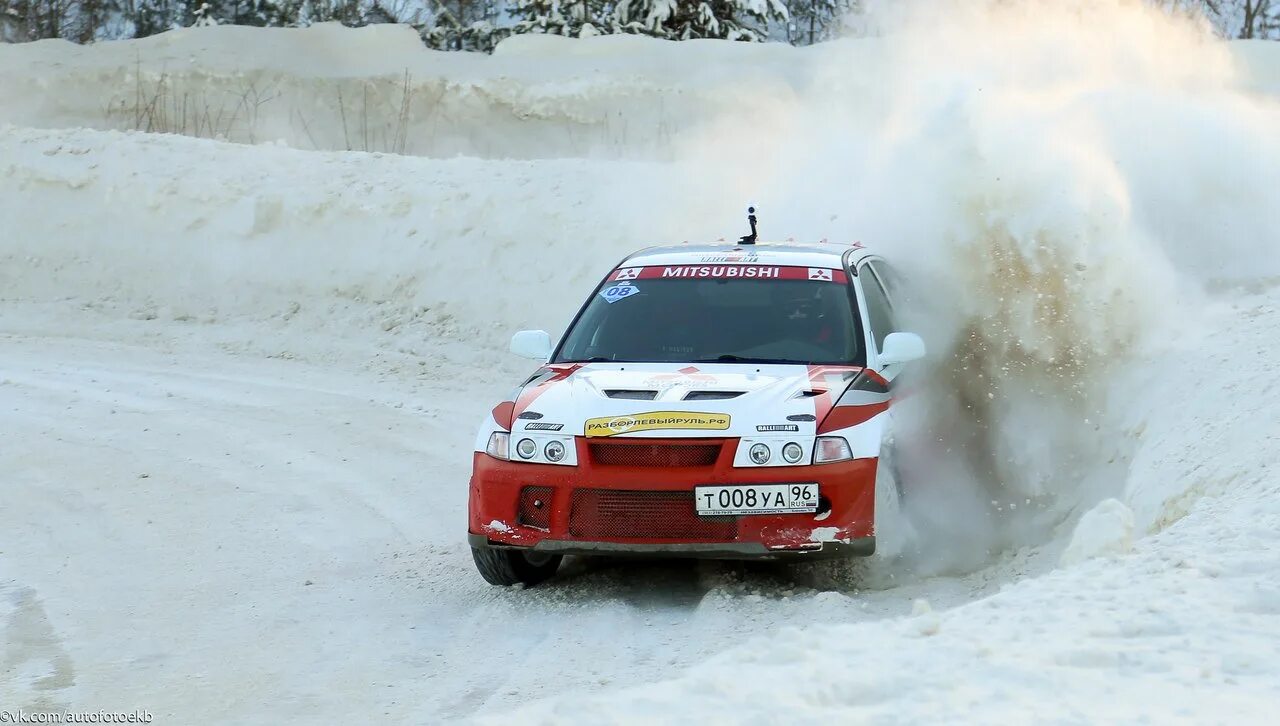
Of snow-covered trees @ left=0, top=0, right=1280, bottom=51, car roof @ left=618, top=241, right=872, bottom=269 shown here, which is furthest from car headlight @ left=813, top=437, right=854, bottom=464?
snow-covered trees @ left=0, top=0, right=1280, bottom=51

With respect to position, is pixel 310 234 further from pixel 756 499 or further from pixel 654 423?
pixel 756 499

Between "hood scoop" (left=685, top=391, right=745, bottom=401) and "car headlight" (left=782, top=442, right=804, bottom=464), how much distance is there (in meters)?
0.36

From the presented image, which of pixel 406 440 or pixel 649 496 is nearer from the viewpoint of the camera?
pixel 649 496

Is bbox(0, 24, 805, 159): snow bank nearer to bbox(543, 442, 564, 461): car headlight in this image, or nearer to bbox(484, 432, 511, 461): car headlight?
bbox(484, 432, 511, 461): car headlight

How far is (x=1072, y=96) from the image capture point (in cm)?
1273

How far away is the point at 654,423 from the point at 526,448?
1.83 feet

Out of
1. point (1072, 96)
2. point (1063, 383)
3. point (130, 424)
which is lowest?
point (130, 424)

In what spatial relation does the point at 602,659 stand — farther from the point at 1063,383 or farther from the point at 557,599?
the point at 1063,383

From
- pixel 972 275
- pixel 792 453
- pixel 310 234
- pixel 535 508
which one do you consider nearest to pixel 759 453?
pixel 792 453

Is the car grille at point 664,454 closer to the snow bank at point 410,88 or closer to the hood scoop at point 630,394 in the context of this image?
the hood scoop at point 630,394

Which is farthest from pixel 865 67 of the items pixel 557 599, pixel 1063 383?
pixel 557 599

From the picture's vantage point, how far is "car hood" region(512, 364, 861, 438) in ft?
19.6

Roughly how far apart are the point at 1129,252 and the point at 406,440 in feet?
16.2

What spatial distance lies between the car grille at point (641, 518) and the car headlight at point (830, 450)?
43 centimetres
